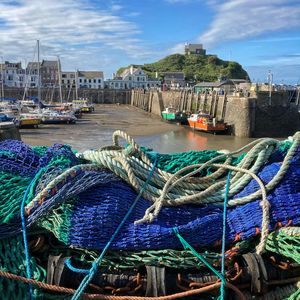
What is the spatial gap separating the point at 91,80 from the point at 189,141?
88.0 metres

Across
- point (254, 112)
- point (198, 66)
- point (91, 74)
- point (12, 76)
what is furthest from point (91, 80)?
point (254, 112)

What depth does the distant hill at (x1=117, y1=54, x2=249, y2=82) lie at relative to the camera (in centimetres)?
15330

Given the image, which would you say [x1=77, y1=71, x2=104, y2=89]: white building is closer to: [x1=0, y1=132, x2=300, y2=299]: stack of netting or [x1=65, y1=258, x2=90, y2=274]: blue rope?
[x1=0, y1=132, x2=300, y2=299]: stack of netting

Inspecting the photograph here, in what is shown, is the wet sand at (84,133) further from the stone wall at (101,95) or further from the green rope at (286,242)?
the stone wall at (101,95)

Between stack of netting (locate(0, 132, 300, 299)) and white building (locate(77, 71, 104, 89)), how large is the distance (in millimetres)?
113863

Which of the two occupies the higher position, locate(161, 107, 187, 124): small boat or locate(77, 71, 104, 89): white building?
locate(77, 71, 104, 89): white building

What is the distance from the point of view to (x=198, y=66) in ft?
533

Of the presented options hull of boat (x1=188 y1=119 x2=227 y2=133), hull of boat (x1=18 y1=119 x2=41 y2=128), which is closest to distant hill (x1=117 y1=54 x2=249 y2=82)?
hull of boat (x1=188 y1=119 x2=227 y2=133)

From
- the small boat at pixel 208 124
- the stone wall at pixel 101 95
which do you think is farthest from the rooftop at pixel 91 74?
→ the small boat at pixel 208 124

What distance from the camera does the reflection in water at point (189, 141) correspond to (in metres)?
28.5

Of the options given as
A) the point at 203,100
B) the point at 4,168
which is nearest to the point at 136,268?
the point at 4,168

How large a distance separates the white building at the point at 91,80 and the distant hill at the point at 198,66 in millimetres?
37871

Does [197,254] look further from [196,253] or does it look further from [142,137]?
[142,137]

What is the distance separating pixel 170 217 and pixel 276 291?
2.71ft
